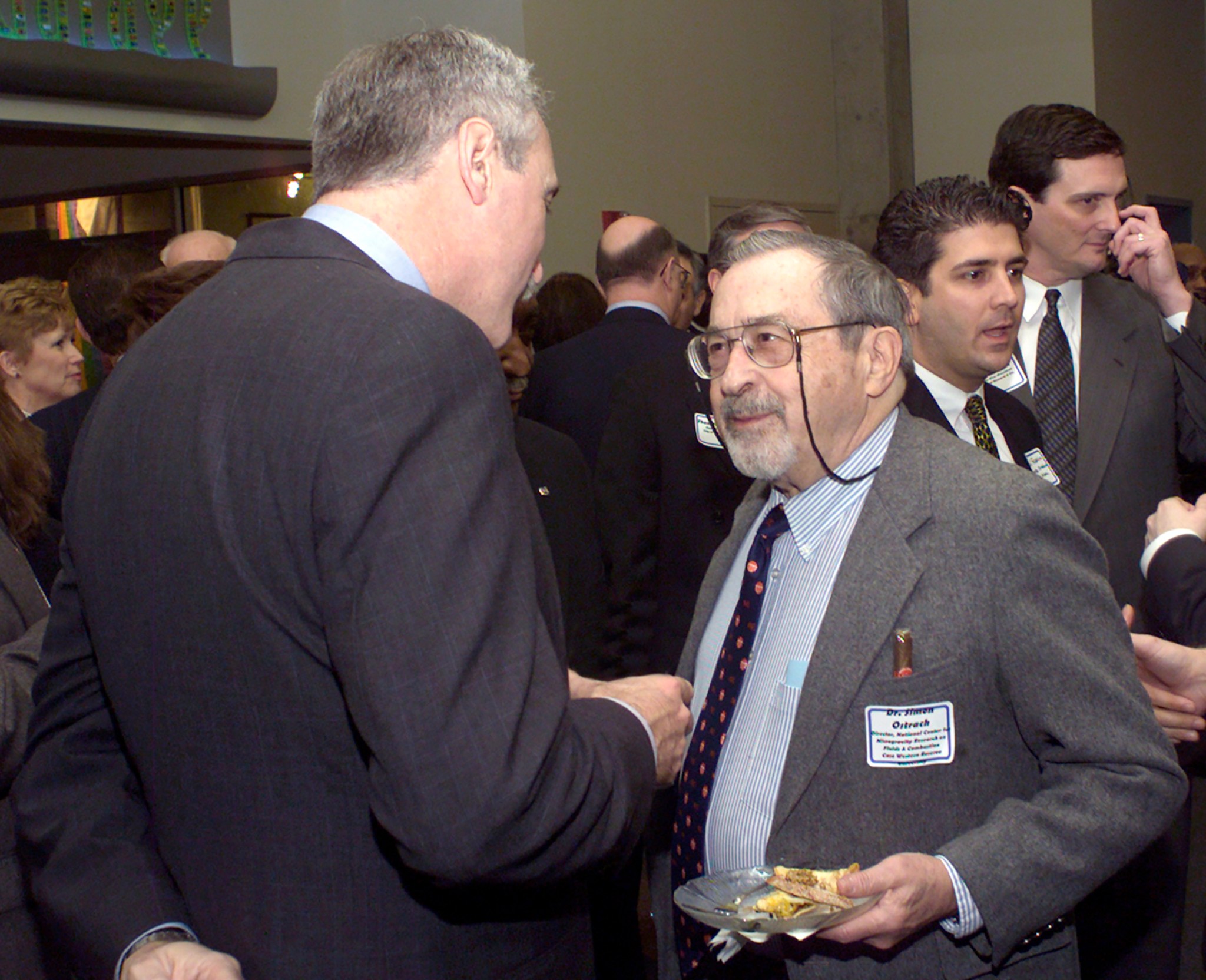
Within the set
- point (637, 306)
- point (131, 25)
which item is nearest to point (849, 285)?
point (637, 306)

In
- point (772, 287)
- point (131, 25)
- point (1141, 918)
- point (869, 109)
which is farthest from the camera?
point (869, 109)

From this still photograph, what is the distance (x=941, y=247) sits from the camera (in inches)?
101

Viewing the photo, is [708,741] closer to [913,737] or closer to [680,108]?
[913,737]

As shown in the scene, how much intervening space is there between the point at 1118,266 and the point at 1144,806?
6.64ft

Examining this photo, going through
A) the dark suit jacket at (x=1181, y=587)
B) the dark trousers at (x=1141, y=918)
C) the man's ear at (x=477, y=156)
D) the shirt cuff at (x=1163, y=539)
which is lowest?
the dark trousers at (x=1141, y=918)

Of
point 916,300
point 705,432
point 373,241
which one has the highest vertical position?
point 373,241

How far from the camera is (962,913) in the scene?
4.87ft

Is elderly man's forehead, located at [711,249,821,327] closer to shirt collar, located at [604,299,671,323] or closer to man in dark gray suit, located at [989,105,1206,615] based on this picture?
man in dark gray suit, located at [989,105,1206,615]

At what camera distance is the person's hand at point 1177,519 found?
2.01 m

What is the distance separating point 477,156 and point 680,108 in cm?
697

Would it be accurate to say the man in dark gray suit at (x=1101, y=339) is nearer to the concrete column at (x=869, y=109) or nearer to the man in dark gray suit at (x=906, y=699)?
the man in dark gray suit at (x=906, y=699)

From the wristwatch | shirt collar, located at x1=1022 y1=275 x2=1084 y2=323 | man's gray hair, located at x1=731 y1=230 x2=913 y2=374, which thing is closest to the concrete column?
shirt collar, located at x1=1022 y1=275 x2=1084 y2=323

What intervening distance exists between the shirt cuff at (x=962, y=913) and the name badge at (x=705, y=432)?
65.3 inches

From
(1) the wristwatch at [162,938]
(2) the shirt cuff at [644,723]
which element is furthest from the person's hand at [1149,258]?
(1) the wristwatch at [162,938]
